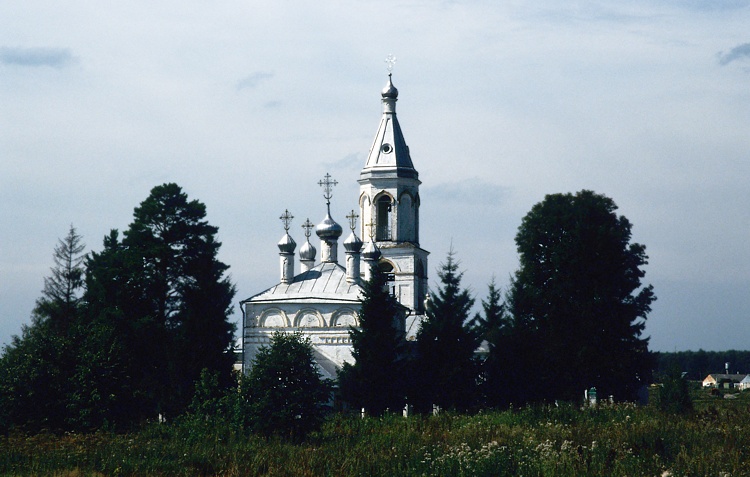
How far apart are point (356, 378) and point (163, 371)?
5.91m

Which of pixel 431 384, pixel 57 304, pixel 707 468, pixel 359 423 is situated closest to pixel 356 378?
pixel 431 384

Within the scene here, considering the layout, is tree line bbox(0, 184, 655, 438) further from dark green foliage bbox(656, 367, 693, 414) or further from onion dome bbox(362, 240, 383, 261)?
onion dome bbox(362, 240, 383, 261)

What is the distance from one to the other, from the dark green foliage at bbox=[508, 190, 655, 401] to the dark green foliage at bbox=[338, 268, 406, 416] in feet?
15.4

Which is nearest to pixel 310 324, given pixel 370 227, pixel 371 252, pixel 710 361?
pixel 371 252

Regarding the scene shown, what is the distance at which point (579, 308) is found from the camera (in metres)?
37.2

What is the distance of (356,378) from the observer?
33531 millimetres

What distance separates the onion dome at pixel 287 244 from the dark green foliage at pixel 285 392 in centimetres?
1918

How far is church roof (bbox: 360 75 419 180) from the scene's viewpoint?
49688 millimetres

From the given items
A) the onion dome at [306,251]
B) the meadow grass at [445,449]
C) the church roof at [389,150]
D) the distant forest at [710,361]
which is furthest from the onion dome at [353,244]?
the distant forest at [710,361]

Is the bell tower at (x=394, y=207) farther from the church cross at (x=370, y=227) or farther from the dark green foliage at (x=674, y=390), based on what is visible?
the dark green foliage at (x=674, y=390)

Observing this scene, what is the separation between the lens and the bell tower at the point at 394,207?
49188mm

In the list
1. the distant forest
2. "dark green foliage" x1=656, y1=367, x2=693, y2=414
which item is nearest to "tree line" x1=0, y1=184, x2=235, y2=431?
"dark green foliage" x1=656, y1=367, x2=693, y2=414

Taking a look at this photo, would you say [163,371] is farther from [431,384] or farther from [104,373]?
[431,384]

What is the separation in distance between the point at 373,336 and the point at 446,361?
95.6 inches
